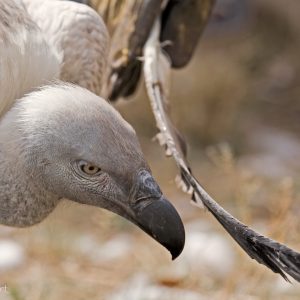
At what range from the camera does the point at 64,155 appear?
203 centimetres

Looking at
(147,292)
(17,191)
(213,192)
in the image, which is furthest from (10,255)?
(17,191)

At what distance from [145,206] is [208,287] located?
1.49 metres

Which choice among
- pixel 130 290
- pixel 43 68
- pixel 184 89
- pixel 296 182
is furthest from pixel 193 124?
pixel 43 68

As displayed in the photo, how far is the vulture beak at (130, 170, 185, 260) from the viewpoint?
200 centimetres

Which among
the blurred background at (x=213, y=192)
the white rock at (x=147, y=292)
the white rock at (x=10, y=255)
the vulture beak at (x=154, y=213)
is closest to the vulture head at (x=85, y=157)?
the vulture beak at (x=154, y=213)

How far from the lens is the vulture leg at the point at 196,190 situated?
193 centimetres

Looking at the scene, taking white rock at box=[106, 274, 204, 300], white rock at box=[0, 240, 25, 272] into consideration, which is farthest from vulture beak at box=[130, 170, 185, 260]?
white rock at box=[0, 240, 25, 272]

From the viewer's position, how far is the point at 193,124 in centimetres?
561

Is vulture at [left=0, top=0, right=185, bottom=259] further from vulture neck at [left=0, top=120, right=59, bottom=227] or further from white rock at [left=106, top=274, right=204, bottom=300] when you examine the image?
white rock at [left=106, top=274, right=204, bottom=300]

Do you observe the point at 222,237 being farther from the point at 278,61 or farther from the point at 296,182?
the point at 278,61

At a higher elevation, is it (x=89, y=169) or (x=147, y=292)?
(x=89, y=169)

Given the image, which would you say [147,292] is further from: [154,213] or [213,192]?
[213,192]

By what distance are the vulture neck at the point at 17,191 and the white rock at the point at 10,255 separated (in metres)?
1.85

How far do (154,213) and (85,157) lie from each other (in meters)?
0.16
